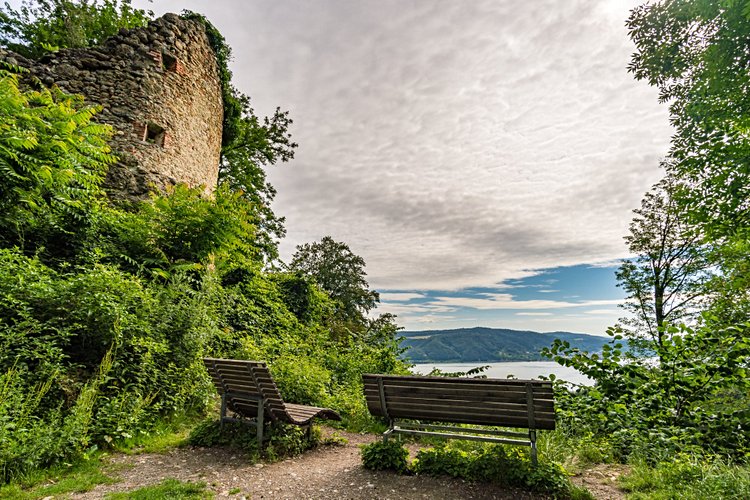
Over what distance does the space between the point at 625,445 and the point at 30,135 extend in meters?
9.55

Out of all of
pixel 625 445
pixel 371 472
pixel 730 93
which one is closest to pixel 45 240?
pixel 371 472

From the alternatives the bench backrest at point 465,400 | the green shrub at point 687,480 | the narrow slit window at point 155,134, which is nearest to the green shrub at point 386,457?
the bench backrest at point 465,400

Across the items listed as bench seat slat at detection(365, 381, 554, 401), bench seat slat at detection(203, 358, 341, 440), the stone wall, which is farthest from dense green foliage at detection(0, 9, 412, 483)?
bench seat slat at detection(365, 381, 554, 401)

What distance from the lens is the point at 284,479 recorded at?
3748 mm

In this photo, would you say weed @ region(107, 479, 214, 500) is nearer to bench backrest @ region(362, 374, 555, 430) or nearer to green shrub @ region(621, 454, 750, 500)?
bench backrest @ region(362, 374, 555, 430)

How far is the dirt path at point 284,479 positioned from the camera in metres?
3.33

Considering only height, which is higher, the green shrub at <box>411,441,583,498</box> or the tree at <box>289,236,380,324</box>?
the tree at <box>289,236,380,324</box>

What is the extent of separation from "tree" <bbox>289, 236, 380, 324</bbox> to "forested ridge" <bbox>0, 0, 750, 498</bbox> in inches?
633

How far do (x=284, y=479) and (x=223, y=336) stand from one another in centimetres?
443

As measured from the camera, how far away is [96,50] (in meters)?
9.17

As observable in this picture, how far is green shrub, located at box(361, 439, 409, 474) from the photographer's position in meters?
3.88

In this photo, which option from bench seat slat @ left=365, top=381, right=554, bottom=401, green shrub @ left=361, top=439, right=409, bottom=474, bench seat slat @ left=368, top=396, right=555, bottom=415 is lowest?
green shrub @ left=361, top=439, right=409, bottom=474

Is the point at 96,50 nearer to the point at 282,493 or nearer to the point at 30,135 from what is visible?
the point at 30,135

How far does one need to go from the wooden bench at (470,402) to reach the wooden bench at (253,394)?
3.53 ft
